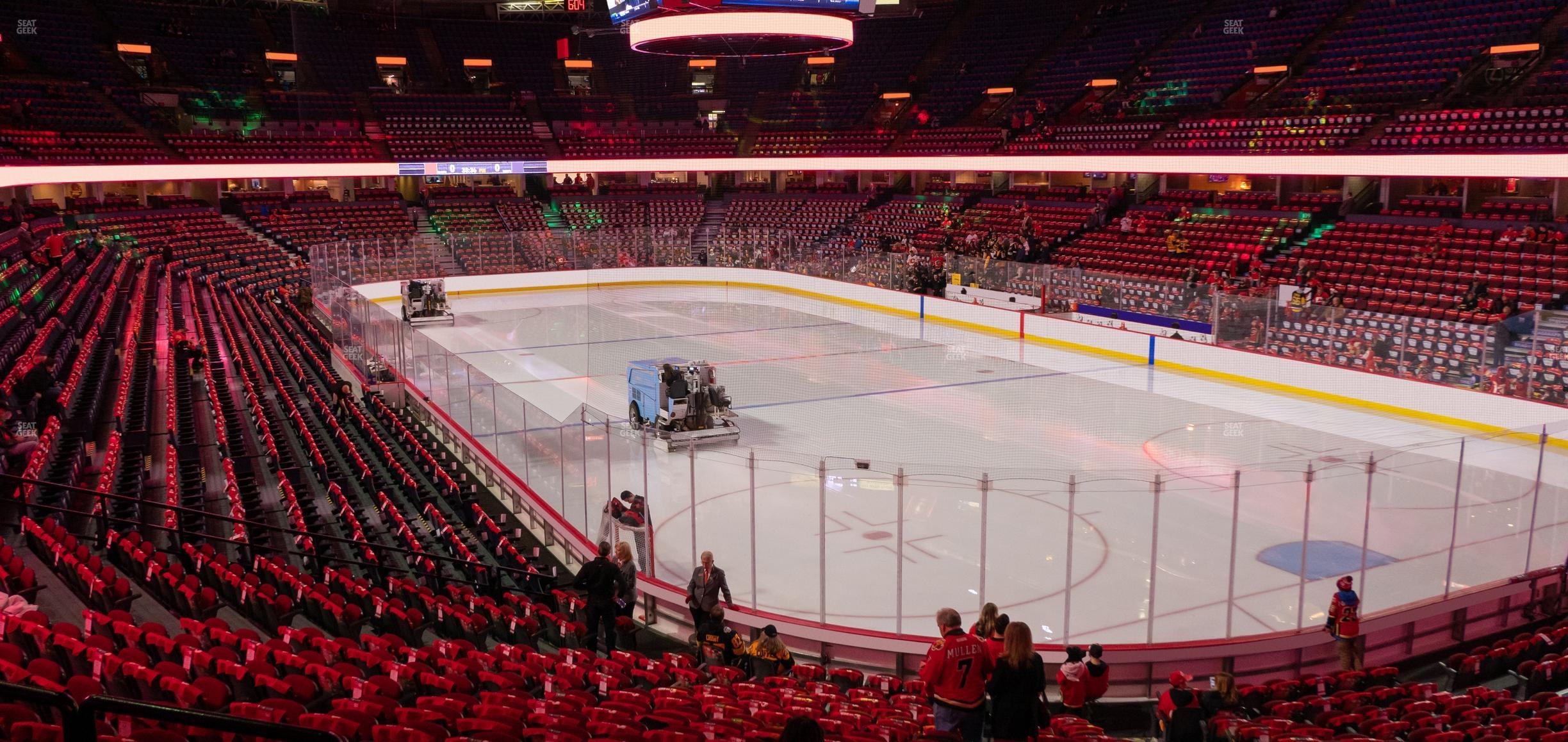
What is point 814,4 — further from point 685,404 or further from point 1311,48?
point 1311,48

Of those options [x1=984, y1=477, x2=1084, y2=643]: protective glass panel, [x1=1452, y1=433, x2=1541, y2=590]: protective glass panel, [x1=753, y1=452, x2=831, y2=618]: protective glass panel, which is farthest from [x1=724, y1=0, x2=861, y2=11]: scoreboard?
[x1=1452, y1=433, x2=1541, y2=590]: protective glass panel

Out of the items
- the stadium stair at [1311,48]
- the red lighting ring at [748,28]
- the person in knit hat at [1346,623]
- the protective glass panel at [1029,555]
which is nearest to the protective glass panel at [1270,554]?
the person in knit hat at [1346,623]

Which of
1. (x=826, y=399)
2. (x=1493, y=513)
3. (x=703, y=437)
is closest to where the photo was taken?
(x=1493, y=513)

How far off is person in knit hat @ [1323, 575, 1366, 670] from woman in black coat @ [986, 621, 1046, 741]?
3631 millimetres

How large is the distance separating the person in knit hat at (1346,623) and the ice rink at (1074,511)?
0.34 meters

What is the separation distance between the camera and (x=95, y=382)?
14.8m

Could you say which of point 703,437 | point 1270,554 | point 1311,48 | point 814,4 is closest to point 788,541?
point 1270,554

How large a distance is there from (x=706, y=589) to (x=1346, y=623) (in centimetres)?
511

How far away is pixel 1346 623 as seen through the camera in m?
8.56

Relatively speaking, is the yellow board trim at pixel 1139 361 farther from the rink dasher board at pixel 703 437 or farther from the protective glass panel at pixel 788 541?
the rink dasher board at pixel 703 437

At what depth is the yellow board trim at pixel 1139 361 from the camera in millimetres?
17109

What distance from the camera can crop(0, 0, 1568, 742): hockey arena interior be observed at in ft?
24.0

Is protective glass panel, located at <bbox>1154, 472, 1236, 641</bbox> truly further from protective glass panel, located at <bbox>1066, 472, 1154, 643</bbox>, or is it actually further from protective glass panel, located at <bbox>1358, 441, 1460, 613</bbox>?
protective glass panel, located at <bbox>1358, 441, 1460, 613</bbox>

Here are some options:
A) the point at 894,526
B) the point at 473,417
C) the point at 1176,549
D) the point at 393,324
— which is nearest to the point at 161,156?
the point at 393,324
